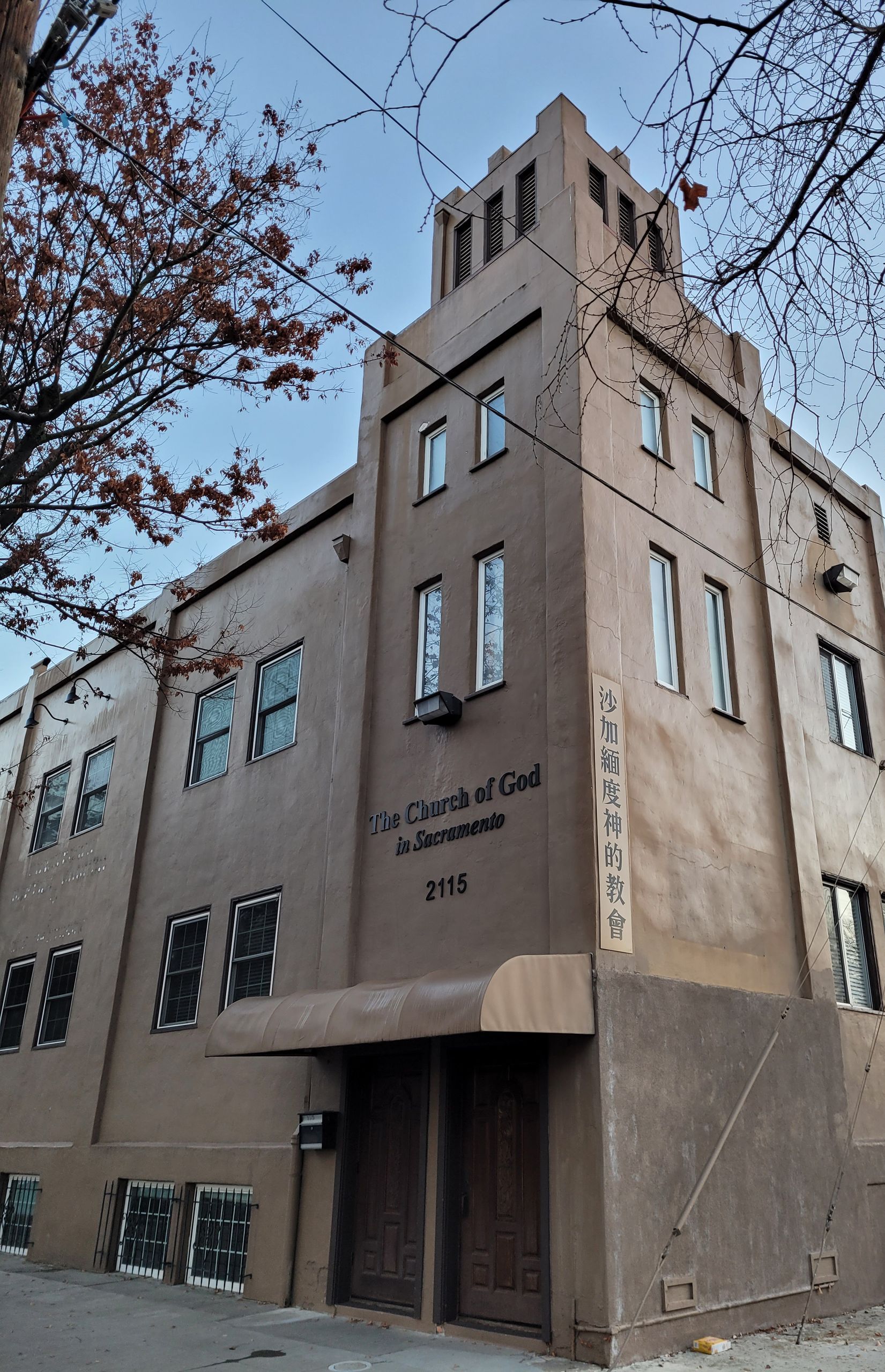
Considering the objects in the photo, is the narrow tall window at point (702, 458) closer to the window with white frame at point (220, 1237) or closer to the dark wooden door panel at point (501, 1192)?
the dark wooden door panel at point (501, 1192)

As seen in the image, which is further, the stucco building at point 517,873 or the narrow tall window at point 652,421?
the narrow tall window at point 652,421

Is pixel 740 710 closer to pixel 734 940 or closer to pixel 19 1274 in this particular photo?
pixel 734 940

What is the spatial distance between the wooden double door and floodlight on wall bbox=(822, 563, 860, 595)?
8.93 metres

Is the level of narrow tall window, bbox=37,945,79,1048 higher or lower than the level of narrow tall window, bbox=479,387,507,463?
lower

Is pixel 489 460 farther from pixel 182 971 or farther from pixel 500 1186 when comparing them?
pixel 182 971

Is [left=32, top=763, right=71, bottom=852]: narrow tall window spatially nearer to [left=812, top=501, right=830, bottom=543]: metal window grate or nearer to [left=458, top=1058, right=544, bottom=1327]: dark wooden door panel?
[left=458, top=1058, right=544, bottom=1327]: dark wooden door panel

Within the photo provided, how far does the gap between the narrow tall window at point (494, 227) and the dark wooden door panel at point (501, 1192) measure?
1044cm

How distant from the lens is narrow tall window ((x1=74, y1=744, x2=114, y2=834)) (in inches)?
739

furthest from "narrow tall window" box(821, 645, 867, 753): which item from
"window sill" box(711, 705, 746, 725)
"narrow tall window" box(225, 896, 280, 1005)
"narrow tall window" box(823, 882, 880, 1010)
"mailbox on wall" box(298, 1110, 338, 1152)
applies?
"mailbox on wall" box(298, 1110, 338, 1152)

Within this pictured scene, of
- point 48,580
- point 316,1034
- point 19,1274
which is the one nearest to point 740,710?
point 316,1034

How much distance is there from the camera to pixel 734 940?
436 inches

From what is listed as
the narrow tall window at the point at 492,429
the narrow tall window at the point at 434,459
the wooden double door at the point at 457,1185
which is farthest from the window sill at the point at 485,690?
the wooden double door at the point at 457,1185

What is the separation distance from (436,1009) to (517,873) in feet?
5.86

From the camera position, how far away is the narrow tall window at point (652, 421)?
13117mm
